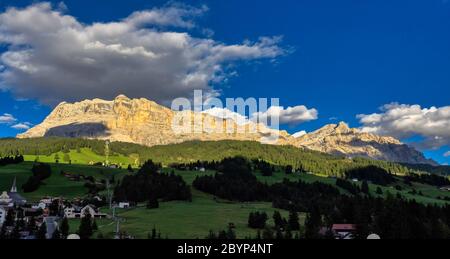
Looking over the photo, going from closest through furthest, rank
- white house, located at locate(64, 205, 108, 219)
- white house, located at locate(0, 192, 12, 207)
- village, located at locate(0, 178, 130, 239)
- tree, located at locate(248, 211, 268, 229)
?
village, located at locate(0, 178, 130, 239)
tree, located at locate(248, 211, 268, 229)
white house, located at locate(64, 205, 108, 219)
white house, located at locate(0, 192, 12, 207)

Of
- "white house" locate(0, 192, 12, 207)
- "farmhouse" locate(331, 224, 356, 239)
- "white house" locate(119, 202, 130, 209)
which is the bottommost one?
"farmhouse" locate(331, 224, 356, 239)

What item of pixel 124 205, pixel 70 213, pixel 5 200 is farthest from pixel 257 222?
pixel 5 200

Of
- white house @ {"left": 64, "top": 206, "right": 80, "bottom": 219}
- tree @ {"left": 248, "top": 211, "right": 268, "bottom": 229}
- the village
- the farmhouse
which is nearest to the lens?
the farmhouse

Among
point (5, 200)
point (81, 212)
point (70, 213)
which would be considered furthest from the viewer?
point (5, 200)

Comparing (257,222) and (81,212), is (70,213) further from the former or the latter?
(257,222)

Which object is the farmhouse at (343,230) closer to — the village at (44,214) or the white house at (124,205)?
the village at (44,214)

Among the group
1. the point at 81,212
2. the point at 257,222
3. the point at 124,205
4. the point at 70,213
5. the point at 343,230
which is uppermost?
the point at 81,212

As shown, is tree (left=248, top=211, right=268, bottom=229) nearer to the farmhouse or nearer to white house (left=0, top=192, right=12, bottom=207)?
the farmhouse

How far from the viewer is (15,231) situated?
8919 centimetres

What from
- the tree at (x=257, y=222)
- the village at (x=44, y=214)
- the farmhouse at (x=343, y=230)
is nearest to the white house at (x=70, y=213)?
the village at (x=44, y=214)

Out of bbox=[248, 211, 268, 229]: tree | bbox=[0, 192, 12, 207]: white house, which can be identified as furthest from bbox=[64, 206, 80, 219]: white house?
bbox=[248, 211, 268, 229]: tree
